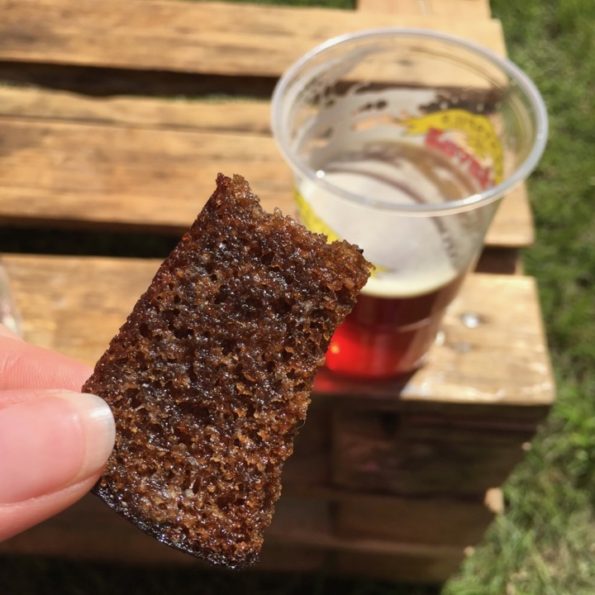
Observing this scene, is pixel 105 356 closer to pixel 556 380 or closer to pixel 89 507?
pixel 89 507

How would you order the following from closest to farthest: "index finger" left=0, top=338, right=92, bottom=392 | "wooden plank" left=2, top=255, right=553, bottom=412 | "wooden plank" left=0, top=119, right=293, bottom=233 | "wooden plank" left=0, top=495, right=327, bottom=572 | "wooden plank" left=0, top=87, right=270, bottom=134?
"index finger" left=0, top=338, right=92, bottom=392, "wooden plank" left=2, top=255, right=553, bottom=412, "wooden plank" left=0, top=119, right=293, bottom=233, "wooden plank" left=0, top=87, right=270, bottom=134, "wooden plank" left=0, top=495, right=327, bottom=572

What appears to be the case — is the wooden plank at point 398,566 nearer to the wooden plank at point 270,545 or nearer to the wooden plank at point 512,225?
the wooden plank at point 270,545

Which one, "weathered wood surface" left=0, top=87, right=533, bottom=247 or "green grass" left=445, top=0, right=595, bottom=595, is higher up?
"weathered wood surface" left=0, top=87, right=533, bottom=247

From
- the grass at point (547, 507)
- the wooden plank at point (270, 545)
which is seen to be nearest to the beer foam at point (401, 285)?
the wooden plank at point (270, 545)

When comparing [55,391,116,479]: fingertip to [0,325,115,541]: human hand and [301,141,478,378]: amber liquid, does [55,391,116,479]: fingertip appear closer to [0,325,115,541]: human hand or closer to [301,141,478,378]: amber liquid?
[0,325,115,541]: human hand

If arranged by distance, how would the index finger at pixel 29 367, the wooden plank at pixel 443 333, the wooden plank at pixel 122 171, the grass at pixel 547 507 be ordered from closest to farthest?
the index finger at pixel 29 367, the wooden plank at pixel 443 333, the wooden plank at pixel 122 171, the grass at pixel 547 507

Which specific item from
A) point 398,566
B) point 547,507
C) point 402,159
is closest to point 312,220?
point 402,159

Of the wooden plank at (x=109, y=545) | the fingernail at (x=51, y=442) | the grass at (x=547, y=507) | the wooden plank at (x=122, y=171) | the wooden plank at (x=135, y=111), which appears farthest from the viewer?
the grass at (x=547, y=507)

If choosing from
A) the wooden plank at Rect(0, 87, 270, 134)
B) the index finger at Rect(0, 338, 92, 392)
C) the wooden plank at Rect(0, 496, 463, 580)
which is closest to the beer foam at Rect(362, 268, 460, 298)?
the index finger at Rect(0, 338, 92, 392)
